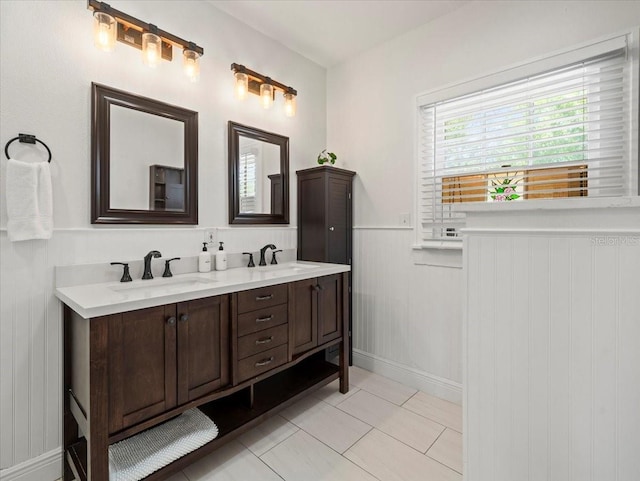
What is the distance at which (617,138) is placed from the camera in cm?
173

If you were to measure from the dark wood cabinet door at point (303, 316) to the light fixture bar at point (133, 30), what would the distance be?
5.25 ft

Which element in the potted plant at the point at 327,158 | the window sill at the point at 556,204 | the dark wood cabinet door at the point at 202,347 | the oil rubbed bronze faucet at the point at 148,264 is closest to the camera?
the window sill at the point at 556,204

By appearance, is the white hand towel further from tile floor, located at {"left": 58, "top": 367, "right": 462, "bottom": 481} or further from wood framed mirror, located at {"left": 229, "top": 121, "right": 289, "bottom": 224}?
tile floor, located at {"left": 58, "top": 367, "right": 462, "bottom": 481}

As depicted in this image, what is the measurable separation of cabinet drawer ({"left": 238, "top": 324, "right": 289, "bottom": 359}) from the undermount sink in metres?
0.37

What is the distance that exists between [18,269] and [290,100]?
207 centimetres

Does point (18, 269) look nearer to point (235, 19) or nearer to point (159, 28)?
point (159, 28)

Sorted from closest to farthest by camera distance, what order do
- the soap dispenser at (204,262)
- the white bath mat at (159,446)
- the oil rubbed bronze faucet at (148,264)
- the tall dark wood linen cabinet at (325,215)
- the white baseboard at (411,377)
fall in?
the white bath mat at (159,446), the oil rubbed bronze faucet at (148,264), the soap dispenser at (204,262), the white baseboard at (411,377), the tall dark wood linen cabinet at (325,215)

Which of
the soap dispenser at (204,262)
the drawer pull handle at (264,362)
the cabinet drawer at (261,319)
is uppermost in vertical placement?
the soap dispenser at (204,262)

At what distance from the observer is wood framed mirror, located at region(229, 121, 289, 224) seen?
2.31 meters

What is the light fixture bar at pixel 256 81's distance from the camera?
224cm

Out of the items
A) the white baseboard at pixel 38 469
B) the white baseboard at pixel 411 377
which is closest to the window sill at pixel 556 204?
the white baseboard at pixel 411 377

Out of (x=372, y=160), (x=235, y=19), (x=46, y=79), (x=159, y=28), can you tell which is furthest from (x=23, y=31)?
Answer: (x=372, y=160)

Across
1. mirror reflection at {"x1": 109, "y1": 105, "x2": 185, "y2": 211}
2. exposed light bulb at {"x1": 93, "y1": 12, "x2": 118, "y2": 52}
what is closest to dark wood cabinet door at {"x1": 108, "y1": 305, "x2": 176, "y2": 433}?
mirror reflection at {"x1": 109, "y1": 105, "x2": 185, "y2": 211}

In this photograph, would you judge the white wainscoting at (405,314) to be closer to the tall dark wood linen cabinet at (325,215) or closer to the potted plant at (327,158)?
the tall dark wood linen cabinet at (325,215)
